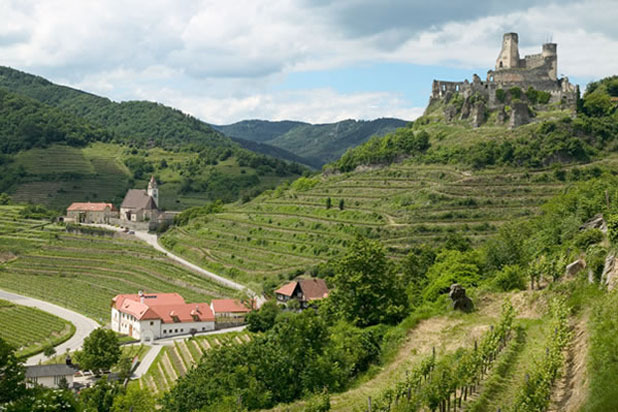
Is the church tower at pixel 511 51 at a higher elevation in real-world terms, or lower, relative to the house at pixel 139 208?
higher

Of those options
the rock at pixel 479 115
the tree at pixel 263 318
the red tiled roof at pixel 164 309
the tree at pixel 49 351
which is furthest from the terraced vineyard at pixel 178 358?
the rock at pixel 479 115

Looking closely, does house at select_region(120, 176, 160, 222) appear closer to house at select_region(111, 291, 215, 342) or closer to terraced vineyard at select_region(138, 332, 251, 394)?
house at select_region(111, 291, 215, 342)

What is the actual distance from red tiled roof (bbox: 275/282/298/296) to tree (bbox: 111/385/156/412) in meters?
24.1

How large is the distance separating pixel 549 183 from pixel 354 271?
3907cm

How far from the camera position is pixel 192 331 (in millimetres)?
55312

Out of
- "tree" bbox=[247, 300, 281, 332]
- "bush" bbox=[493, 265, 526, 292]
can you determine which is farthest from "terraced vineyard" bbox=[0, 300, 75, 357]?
"bush" bbox=[493, 265, 526, 292]

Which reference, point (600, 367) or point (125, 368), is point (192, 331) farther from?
point (600, 367)

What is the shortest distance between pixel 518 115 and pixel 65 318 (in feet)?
177

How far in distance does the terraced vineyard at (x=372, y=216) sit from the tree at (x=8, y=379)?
34696mm

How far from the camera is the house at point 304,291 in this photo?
55.6 meters

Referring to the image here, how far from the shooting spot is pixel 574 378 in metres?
17.4

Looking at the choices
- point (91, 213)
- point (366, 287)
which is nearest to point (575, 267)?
point (366, 287)

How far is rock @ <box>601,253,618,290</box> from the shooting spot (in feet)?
65.7

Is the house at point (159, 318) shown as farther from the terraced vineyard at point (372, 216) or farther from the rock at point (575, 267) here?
the rock at point (575, 267)
